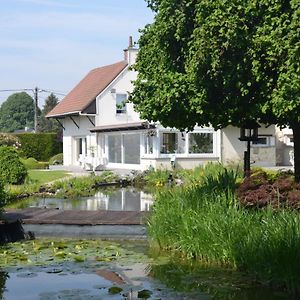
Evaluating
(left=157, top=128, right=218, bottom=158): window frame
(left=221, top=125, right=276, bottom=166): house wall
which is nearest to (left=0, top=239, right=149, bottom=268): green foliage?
(left=157, top=128, right=218, bottom=158): window frame

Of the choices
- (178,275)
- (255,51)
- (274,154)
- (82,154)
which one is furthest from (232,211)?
(82,154)

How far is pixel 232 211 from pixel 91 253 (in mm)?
2984

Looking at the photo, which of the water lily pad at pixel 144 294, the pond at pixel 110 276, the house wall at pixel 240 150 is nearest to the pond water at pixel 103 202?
the pond at pixel 110 276

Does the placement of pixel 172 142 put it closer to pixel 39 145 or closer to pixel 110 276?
pixel 39 145

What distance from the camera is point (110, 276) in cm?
926

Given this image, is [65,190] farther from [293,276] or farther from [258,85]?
[293,276]

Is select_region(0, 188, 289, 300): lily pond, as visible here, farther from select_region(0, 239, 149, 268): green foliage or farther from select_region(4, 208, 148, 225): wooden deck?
select_region(4, 208, 148, 225): wooden deck

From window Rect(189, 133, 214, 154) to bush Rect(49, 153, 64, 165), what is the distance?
567 inches

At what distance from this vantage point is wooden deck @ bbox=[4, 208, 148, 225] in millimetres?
13188

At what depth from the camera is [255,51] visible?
29.3 feet

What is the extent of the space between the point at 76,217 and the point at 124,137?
19292 millimetres

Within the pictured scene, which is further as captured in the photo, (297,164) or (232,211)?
(297,164)

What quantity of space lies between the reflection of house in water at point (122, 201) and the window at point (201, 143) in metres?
7.62

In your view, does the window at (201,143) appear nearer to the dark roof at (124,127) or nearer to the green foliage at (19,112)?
the dark roof at (124,127)
